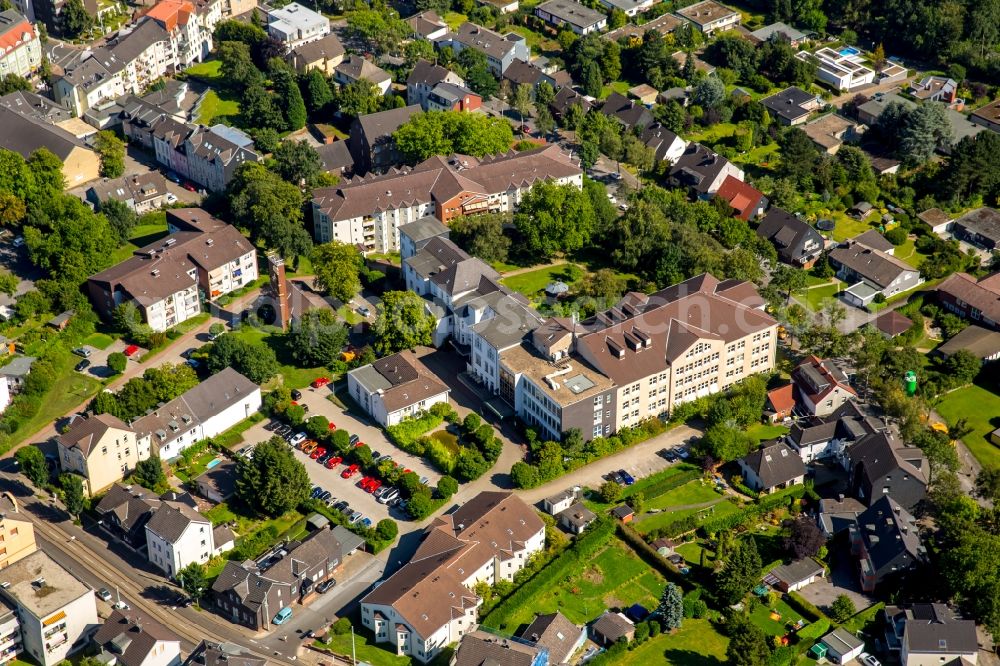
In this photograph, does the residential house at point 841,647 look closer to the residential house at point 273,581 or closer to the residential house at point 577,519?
the residential house at point 577,519

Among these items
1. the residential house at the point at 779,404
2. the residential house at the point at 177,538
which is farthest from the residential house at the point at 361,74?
the residential house at the point at 177,538

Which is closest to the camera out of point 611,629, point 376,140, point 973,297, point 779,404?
point 611,629

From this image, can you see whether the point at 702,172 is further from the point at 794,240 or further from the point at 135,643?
the point at 135,643

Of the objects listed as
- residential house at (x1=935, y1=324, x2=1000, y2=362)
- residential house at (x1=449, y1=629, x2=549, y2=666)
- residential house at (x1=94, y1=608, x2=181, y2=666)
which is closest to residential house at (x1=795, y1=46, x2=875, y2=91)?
residential house at (x1=935, y1=324, x2=1000, y2=362)

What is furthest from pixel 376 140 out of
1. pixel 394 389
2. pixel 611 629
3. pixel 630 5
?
pixel 611 629

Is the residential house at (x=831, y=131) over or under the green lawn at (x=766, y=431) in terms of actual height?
over

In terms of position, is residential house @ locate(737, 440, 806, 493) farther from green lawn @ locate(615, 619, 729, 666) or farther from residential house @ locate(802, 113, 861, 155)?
residential house @ locate(802, 113, 861, 155)
